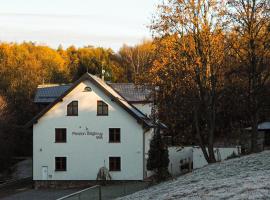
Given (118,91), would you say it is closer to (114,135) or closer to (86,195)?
(114,135)

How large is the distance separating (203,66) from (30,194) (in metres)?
18.1

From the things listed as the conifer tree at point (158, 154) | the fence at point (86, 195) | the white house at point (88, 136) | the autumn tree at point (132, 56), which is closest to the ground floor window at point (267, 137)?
the white house at point (88, 136)

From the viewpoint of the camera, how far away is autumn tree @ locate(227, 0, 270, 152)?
35188 mm

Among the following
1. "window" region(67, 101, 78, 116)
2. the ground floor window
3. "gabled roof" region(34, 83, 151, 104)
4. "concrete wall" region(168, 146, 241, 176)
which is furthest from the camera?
the ground floor window

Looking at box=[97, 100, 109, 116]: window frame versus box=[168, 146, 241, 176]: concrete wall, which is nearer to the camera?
box=[97, 100, 109, 116]: window frame

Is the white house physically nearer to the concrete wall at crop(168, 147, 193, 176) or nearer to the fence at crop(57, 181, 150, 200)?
the fence at crop(57, 181, 150, 200)

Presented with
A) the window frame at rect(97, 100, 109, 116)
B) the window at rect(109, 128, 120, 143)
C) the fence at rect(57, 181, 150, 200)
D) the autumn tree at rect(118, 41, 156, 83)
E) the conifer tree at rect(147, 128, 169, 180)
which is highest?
the autumn tree at rect(118, 41, 156, 83)

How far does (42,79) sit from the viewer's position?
3255 inches

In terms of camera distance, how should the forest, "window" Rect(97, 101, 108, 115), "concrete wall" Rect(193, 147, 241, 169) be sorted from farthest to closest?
"concrete wall" Rect(193, 147, 241, 169)
"window" Rect(97, 101, 108, 115)
the forest

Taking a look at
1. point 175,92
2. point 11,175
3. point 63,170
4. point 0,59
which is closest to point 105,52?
point 0,59

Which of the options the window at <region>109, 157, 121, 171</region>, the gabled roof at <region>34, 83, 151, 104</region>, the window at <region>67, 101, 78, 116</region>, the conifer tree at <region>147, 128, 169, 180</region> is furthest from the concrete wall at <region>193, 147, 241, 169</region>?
the conifer tree at <region>147, 128, 169, 180</region>

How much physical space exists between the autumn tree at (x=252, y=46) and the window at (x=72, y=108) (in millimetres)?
17126

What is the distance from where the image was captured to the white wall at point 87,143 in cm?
4816

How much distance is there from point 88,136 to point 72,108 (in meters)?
2.78
